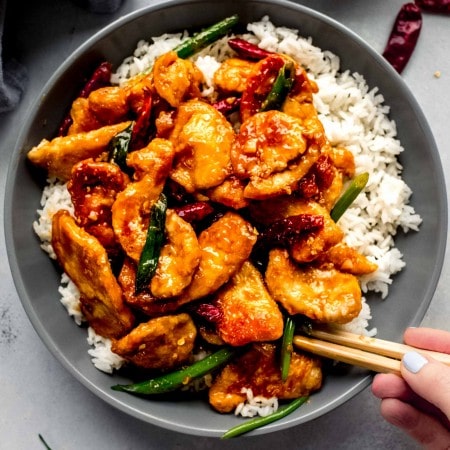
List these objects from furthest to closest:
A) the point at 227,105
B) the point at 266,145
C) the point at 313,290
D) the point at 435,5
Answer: the point at 435,5, the point at 227,105, the point at 313,290, the point at 266,145

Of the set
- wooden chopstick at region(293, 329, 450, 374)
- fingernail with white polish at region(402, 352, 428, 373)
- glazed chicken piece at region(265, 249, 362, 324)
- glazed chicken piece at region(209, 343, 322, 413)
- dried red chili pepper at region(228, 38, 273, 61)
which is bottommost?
glazed chicken piece at region(209, 343, 322, 413)

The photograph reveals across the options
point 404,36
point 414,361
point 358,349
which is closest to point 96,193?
point 358,349

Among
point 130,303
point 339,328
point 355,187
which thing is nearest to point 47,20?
point 130,303

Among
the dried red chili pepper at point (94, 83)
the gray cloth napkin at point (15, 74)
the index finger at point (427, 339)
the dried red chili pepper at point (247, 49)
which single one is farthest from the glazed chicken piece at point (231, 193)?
the gray cloth napkin at point (15, 74)

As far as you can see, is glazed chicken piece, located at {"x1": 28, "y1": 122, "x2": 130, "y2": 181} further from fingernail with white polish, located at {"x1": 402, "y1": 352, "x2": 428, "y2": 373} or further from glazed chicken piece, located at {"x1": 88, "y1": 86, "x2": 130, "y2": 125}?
fingernail with white polish, located at {"x1": 402, "y1": 352, "x2": 428, "y2": 373}

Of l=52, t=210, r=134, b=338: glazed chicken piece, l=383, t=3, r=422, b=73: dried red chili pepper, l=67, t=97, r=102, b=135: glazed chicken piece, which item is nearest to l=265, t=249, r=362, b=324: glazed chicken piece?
l=52, t=210, r=134, b=338: glazed chicken piece

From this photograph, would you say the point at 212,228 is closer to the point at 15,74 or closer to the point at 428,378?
the point at 428,378

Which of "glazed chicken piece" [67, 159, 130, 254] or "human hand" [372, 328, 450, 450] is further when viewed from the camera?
"glazed chicken piece" [67, 159, 130, 254]

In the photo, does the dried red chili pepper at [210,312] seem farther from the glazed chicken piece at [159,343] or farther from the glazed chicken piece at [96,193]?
the glazed chicken piece at [96,193]
